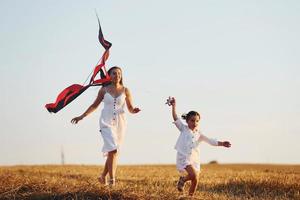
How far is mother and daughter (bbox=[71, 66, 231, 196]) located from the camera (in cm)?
1109

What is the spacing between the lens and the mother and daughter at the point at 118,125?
11.1m

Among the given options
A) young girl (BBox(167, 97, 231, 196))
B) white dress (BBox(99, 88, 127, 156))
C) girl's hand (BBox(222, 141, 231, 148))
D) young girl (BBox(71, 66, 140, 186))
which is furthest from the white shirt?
white dress (BBox(99, 88, 127, 156))

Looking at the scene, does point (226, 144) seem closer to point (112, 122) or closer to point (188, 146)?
point (188, 146)

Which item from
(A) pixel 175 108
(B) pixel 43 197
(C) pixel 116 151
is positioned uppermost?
(A) pixel 175 108

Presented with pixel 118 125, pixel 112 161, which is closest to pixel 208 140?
pixel 118 125

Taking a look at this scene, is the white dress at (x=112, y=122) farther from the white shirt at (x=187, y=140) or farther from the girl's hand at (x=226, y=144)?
the girl's hand at (x=226, y=144)

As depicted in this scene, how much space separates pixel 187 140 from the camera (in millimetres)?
11062

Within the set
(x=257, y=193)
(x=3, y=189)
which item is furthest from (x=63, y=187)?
(x=257, y=193)

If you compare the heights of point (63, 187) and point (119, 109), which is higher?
point (119, 109)

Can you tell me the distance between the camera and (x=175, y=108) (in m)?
11.2

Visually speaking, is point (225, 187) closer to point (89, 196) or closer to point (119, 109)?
point (119, 109)

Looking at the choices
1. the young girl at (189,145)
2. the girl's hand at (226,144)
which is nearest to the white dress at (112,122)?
the young girl at (189,145)

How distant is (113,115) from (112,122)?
0.14m

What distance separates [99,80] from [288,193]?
16.1ft
